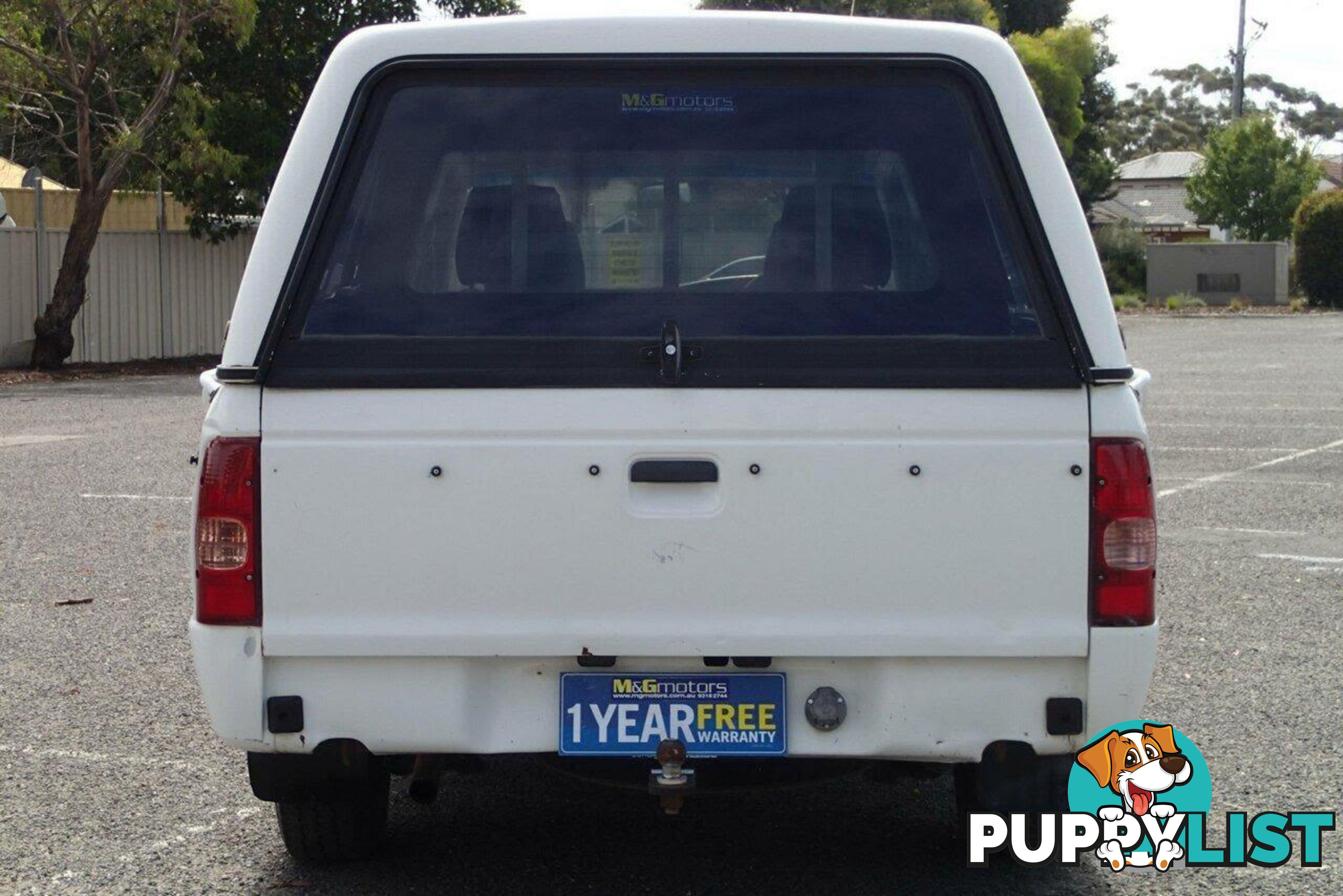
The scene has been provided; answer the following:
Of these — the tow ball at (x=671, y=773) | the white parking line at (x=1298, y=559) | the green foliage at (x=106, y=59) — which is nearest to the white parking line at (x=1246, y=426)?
the white parking line at (x=1298, y=559)

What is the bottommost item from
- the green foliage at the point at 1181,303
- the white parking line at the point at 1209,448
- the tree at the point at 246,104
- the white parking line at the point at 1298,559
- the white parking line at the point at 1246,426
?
the white parking line at the point at 1298,559

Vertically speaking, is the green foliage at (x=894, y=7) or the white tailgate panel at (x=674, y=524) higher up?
the green foliage at (x=894, y=7)

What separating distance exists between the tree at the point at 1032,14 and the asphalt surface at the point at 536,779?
51.9 meters

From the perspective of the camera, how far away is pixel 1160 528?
32.9 feet

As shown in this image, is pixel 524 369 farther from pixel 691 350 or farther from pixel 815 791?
pixel 815 791

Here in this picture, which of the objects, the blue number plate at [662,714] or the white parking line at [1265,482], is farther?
the white parking line at [1265,482]

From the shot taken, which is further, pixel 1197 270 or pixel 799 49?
pixel 1197 270

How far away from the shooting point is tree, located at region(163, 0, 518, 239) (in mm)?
23531

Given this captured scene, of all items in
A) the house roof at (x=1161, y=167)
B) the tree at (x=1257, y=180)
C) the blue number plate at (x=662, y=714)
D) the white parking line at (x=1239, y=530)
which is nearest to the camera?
the blue number plate at (x=662, y=714)

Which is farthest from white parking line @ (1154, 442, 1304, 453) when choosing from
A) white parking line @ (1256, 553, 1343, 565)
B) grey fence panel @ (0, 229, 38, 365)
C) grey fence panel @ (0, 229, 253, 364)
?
grey fence panel @ (0, 229, 38, 365)

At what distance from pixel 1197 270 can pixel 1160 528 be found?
38630 mm

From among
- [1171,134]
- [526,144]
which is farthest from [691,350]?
[1171,134]

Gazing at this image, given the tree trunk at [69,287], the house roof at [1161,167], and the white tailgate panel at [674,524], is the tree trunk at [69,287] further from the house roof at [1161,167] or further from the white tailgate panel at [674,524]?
the house roof at [1161,167]

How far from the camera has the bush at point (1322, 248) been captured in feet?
144
